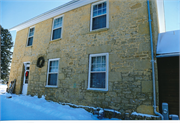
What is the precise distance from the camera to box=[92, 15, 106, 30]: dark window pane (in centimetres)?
636

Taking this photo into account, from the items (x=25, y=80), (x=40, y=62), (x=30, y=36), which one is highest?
(x=30, y=36)

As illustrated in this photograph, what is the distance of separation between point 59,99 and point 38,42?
15.0 ft

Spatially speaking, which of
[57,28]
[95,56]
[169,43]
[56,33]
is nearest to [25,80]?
[56,33]

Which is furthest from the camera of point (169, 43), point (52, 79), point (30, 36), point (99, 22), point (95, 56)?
point (30, 36)

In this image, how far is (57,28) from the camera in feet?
26.8

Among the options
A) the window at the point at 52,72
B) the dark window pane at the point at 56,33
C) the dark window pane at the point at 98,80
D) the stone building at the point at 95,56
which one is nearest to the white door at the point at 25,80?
the stone building at the point at 95,56

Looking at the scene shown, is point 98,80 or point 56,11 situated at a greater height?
point 56,11

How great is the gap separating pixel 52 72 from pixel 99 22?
410cm

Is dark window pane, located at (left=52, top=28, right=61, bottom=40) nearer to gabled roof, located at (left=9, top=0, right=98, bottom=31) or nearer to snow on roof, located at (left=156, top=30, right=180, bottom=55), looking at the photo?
gabled roof, located at (left=9, top=0, right=98, bottom=31)

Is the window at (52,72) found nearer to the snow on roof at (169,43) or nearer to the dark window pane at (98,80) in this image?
the dark window pane at (98,80)

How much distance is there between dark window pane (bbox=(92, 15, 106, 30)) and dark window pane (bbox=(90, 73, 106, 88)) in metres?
2.54

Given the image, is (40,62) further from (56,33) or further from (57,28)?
(57,28)

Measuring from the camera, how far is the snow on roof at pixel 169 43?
4.53 m

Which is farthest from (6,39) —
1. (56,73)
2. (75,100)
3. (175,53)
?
(175,53)
